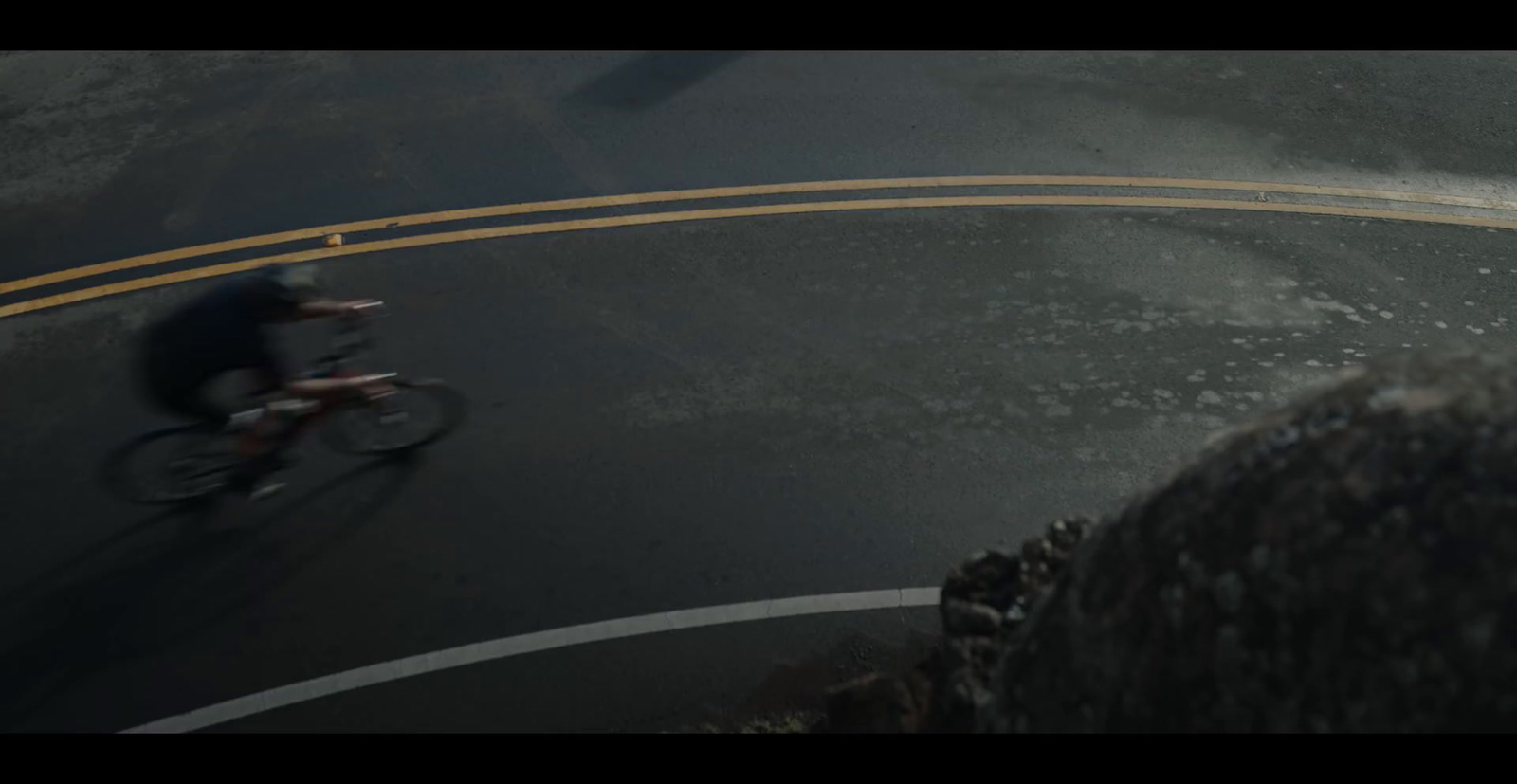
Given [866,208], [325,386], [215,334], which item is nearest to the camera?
[215,334]

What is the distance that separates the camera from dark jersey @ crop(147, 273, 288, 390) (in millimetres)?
7328

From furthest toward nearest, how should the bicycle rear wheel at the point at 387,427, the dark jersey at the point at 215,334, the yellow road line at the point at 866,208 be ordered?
the yellow road line at the point at 866,208 < the bicycle rear wheel at the point at 387,427 < the dark jersey at the point at 215,334

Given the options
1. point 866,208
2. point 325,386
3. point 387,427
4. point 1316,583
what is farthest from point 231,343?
point 1316,583

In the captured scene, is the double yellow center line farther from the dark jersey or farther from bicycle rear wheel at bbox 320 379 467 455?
the dark jersey

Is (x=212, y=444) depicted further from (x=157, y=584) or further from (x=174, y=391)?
(x=157, y=584)

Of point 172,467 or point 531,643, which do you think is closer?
point 531,643

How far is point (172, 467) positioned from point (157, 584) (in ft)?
2.69

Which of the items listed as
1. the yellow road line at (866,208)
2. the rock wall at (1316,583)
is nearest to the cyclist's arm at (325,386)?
the yellow road line at (866,208)

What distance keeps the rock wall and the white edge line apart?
301 cm

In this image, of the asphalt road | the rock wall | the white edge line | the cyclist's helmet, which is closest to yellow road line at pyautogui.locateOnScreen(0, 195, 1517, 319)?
the asphalt road

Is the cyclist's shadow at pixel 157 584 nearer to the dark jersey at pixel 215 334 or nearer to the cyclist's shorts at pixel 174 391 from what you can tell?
the cyclist's shorts at pixel 174 391

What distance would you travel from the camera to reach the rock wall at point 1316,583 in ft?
10.7

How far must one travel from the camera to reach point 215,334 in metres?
7.37

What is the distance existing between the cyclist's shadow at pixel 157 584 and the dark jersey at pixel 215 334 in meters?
1.09
